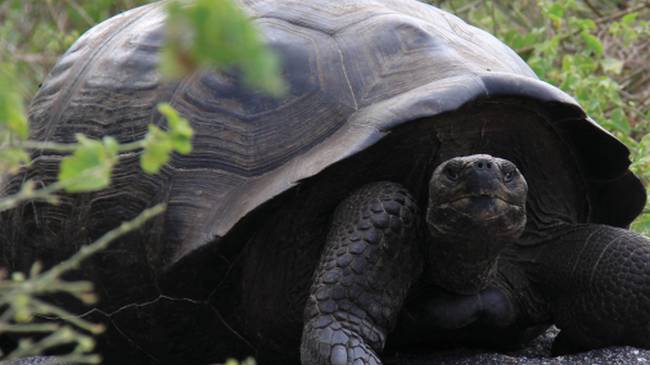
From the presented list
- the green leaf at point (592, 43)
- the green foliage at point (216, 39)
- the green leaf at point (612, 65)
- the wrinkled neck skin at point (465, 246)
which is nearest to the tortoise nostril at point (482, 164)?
the wrinkled neck skin at point (465, 246)

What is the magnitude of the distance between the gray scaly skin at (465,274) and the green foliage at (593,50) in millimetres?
1045

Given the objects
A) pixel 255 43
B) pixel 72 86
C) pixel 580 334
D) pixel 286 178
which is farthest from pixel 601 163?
pixel 255 43

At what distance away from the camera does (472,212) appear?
2.71 metres

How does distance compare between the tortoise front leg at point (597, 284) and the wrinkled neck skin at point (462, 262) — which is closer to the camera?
the wrinkled neck skin at point (462, 262)

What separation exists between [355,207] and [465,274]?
0.37m

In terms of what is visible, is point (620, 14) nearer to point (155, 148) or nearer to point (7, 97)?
point (155, 148)

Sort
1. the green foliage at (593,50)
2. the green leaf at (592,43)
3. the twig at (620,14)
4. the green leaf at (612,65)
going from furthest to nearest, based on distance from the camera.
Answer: the twig at (620,14), the green leaf at (612,65), the green leaf at (592,43), the green foliage at (593,50)

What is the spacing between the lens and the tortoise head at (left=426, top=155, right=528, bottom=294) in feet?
8.78

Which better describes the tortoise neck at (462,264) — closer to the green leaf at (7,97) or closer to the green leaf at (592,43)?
the green leaf at (7,97)

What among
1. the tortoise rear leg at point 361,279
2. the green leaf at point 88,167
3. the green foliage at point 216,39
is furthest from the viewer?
the tortoise rear leg at point 361,279

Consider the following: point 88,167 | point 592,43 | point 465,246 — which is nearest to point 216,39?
point 88,167

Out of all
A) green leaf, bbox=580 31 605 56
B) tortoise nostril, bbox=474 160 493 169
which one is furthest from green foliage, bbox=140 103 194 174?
green leaf, bbox=580 31 605 56

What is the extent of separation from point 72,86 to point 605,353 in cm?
181

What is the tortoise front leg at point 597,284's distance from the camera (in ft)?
9.90
